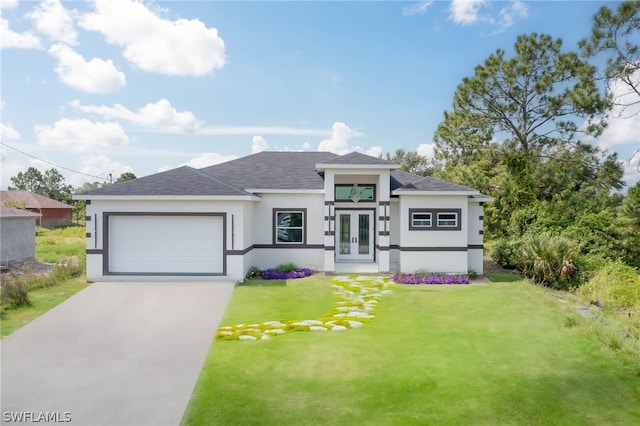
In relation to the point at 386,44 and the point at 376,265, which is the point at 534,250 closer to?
the point at 376,265

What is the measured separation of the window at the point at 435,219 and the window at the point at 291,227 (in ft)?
14.1

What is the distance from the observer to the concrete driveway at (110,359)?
18.0 ft

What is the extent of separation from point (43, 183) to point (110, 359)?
65.7 metres

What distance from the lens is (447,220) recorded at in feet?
50.9

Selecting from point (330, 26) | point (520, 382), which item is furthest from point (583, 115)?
point (520, 382)

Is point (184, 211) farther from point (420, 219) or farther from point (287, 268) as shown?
point (420, 219)

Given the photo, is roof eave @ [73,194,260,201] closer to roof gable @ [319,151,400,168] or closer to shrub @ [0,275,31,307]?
roof gable @ [319,151,400,168]

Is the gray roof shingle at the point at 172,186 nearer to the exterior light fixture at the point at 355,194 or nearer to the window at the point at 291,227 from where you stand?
the window at the point at 291,227

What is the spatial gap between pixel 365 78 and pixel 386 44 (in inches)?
116

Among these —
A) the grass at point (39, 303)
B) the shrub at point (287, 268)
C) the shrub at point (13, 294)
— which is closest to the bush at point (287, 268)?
the shrub at point (287, 268)

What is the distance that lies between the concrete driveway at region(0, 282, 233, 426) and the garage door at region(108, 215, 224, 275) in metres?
2.28

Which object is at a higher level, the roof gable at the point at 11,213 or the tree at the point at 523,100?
the tree at the point at 523,100

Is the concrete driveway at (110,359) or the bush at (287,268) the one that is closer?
the concrete driveway at (110,359)

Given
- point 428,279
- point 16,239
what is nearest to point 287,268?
point 428,279
